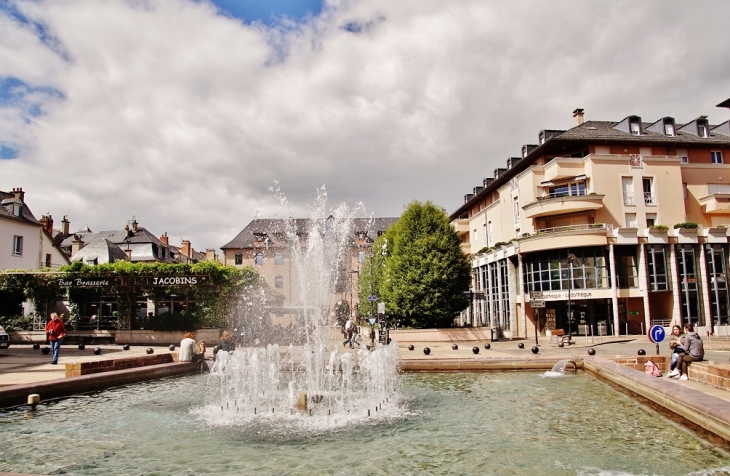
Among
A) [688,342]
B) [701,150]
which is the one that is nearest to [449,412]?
[688,342]

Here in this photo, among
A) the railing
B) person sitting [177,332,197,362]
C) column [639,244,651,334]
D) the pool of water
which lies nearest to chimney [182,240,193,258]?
the railing

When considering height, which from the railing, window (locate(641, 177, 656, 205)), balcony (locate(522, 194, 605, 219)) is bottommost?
the railing

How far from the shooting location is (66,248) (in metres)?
69.7

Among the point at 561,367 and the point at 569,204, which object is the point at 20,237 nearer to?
the point at 569,204

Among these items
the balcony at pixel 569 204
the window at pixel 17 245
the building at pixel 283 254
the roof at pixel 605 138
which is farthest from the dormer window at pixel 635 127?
the window at pixel 17 245

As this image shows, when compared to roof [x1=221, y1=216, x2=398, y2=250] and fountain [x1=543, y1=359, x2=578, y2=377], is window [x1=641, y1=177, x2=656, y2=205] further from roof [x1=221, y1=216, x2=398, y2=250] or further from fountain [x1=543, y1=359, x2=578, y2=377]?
roof [x1=221, y1=216, x2=398, y2=250]

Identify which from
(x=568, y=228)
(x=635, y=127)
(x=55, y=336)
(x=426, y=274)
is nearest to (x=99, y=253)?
(x=426, y=274)

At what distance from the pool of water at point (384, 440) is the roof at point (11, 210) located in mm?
38565

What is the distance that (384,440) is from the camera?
9.26 m

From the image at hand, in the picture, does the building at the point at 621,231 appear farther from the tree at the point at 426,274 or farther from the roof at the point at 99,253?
the roof at the point at 99,253

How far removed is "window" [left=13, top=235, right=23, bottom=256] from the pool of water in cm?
3902

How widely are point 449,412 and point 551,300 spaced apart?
27928 mm

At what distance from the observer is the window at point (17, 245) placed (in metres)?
44.6

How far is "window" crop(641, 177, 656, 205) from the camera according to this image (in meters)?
38.2
